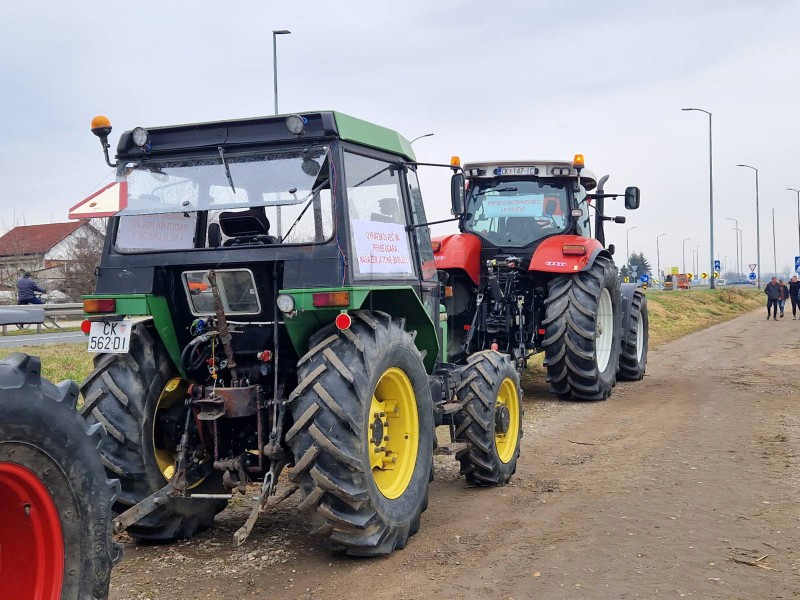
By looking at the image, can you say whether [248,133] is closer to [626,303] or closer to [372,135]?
[372,135]

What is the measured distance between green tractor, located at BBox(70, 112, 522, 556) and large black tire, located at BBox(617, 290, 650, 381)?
7606 millimetres

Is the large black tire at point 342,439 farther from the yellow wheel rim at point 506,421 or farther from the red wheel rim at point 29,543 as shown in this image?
the yellow wheel rim at point 506,421

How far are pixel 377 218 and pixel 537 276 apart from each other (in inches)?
229

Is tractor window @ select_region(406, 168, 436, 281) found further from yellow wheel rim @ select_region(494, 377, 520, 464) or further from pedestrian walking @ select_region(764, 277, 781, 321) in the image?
pedestrian walking @ select_region(764, 277, 781, 321)

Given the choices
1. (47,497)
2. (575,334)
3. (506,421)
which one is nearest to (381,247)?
(506,421)

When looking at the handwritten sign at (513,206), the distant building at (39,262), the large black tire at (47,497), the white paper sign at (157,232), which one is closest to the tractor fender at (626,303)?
the handwritten sign at (513,206)

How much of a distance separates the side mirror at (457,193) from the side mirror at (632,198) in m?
6.60

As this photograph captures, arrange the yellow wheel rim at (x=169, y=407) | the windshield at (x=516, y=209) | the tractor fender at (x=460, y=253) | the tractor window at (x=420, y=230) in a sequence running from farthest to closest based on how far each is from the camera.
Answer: the windshield at (x=516, y=209)
the tractor fender at (x=460, y=253)
the tractor window at (x=420, y=230)
the yellow wheel rim at (x=169, y=407)

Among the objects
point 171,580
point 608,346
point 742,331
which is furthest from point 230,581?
point 742,331

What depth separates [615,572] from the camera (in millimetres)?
4578

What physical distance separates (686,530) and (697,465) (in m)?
1.87

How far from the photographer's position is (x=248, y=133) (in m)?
5.17

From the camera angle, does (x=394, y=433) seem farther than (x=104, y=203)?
Yes

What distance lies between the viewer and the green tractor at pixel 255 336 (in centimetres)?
471
